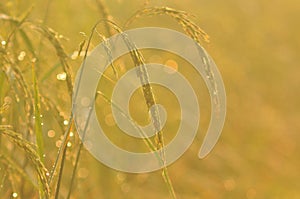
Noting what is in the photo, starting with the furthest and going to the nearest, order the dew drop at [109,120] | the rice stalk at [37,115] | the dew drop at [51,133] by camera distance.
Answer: the dew drop at [109,120], the dew drop at [51,133], the rice stalk at [37,115]

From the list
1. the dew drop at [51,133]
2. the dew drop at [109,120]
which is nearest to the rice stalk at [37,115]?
the dew drop at [51,133]

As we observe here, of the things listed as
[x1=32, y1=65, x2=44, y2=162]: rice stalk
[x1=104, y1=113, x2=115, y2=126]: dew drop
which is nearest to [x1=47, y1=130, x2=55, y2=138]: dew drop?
[x1=104, y1=113, x2=115, y2=126]: dew drop

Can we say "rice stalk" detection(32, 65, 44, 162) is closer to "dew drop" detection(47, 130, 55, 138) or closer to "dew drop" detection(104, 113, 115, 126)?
"dew drop" detection(47, 130, 55, 138)

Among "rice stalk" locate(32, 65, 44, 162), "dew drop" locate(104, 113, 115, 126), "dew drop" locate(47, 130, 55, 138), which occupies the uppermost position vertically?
"dew drop" locate(104, 113, 115, 126)

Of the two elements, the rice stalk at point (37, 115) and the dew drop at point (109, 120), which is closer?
the rice stalk at point (37, 115)

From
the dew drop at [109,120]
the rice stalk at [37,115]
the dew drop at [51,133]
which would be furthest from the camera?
the dew drop at [109,120]

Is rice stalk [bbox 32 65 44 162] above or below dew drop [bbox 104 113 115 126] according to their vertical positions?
below

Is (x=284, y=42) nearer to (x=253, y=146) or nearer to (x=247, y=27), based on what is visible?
(x=247, y=27)

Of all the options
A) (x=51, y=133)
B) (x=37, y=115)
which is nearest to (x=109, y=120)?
(x=51, y=133)

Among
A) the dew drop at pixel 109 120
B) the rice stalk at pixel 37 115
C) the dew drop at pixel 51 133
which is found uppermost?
the dew drop at pixel 109 120

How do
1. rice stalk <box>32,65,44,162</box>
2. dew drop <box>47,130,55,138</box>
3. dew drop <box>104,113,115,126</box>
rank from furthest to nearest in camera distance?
dew drop <box>104,113,115,126</box>
dew drop <box>47,130,55,138</box>
rice stalk <box>32,65,44,162</box>

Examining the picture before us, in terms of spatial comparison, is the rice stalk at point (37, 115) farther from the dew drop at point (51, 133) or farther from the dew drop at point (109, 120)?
the dew drop at point (109, 120)

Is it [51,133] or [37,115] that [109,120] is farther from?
[37,115]

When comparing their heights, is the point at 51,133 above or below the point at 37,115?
above
